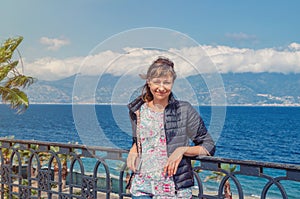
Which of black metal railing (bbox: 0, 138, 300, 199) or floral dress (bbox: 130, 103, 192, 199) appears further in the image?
black metal railing (bbox: 0, 138, 300, 199)

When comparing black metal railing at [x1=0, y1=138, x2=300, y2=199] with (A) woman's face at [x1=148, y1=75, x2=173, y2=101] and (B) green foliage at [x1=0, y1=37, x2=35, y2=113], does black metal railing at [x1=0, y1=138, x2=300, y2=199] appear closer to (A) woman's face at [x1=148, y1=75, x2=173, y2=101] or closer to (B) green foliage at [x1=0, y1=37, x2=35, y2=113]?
(A) woman's face at [x1=148, y1=75, x2=173, y2=101]

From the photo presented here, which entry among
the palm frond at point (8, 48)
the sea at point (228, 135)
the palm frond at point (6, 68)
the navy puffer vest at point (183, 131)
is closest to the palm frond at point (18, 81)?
the palm frond at point (6, 68)

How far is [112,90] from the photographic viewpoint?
7.70 feet

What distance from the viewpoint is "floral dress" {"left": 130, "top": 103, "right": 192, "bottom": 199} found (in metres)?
2.14

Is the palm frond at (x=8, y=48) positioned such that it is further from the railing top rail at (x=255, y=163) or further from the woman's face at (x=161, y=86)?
the woman's face at (x=161, y=86)

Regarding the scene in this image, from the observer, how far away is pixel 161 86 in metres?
2.12

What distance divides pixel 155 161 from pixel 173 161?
10cm

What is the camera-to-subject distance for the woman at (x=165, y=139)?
6.98 feet

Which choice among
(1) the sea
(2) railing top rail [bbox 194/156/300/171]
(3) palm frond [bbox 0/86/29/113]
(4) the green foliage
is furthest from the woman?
(3) palm frond [bbox 0/86/29/113]

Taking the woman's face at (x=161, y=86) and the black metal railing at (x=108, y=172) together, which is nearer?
the woman's face at (x=161, y=86)

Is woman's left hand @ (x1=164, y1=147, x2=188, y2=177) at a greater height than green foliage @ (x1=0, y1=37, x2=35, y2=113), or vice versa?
green foliage @ (x1=0, y1=37, x2=35, y2=113)

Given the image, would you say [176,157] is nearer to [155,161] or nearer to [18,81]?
[155,161]

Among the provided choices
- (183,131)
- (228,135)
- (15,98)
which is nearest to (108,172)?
(183,131)

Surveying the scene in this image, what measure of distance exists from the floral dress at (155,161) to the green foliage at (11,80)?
955cm
